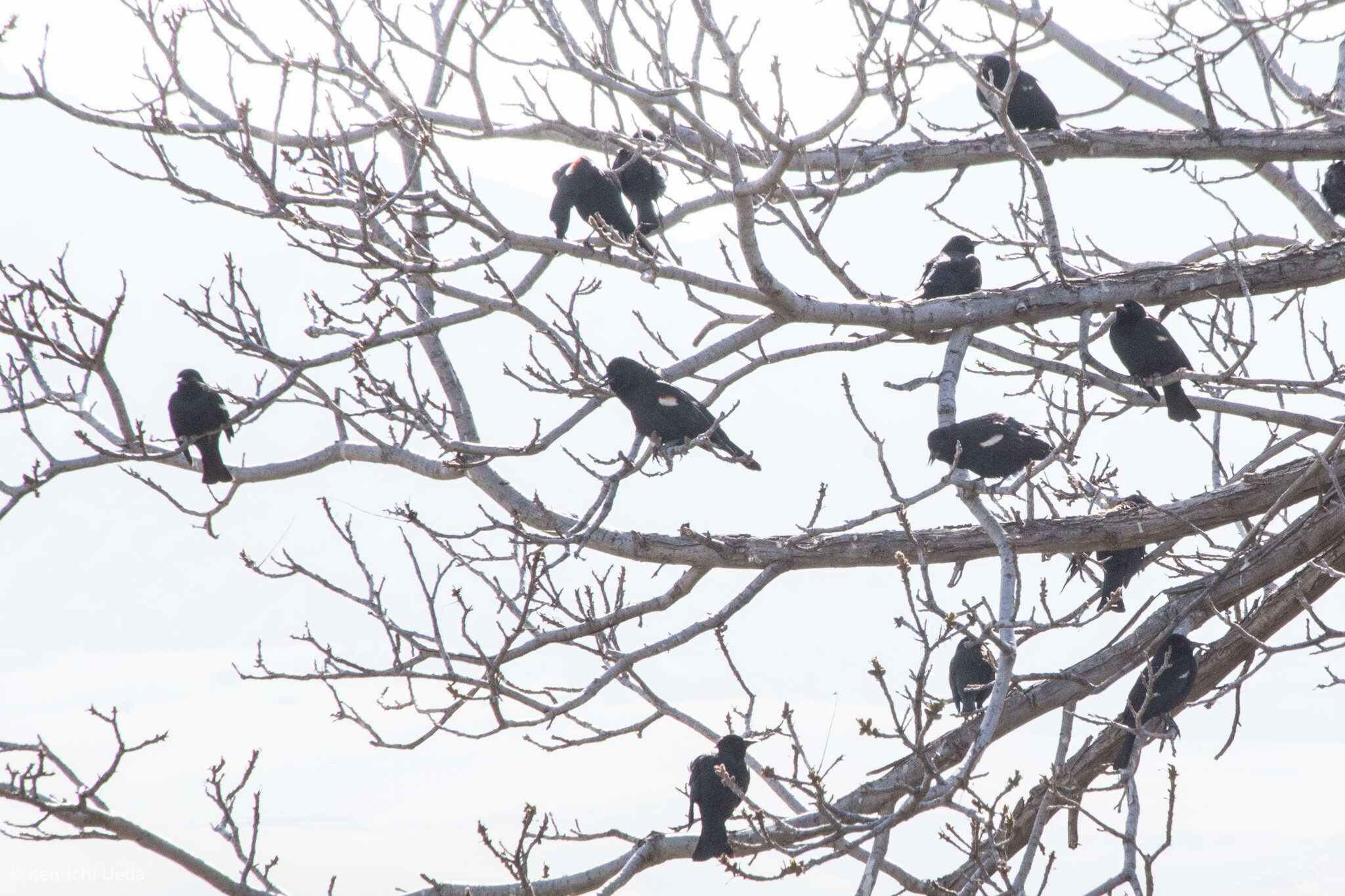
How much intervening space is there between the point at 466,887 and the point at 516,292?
7.59ft

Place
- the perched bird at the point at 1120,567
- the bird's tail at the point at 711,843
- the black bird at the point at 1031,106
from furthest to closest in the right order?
the black bird at the point at 1031,106, the perched bird at the point at 1120,567, the bird's tail at the point at 711,843

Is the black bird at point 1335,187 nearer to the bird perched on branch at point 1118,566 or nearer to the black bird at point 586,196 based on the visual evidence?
the bird perched on branch at point 1118,566

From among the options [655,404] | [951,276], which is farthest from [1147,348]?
[655,404]

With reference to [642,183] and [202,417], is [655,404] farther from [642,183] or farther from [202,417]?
[202,417]

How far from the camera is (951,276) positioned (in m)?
6.10

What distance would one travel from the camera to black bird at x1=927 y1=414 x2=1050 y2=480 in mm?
4973

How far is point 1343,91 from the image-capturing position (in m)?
6.45

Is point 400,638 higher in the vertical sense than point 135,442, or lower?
lower

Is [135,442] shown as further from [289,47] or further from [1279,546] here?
[1279,546]

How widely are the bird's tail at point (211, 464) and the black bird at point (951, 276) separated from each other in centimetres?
345

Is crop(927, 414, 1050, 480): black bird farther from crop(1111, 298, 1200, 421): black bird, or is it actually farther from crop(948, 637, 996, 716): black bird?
crop(948, 637, 996, 716): black bird

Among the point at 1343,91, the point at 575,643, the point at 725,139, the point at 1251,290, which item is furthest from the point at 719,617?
the point at 1343,91

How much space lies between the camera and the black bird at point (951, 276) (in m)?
6.05

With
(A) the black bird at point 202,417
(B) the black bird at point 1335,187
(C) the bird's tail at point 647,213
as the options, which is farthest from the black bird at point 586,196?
(B) the black bird at point 1335,187
